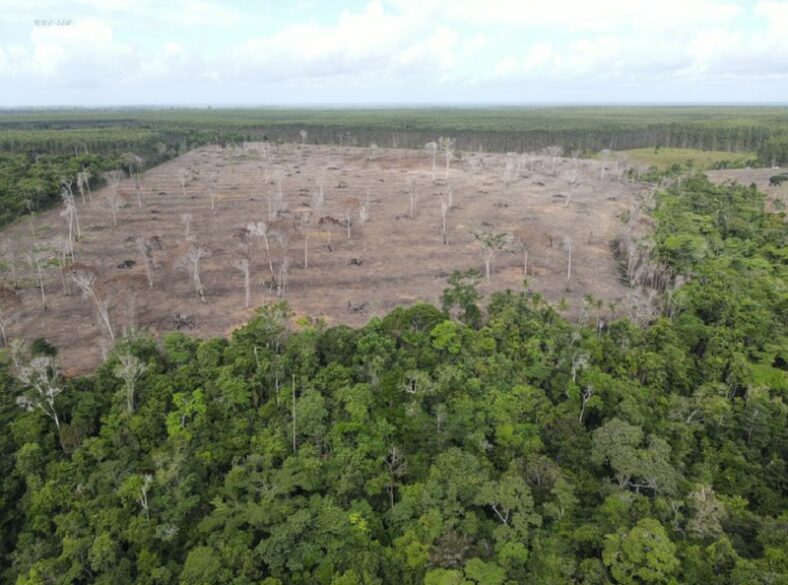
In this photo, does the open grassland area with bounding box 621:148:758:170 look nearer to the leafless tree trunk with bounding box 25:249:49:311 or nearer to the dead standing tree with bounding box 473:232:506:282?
the dead standing tree with bounding box 473:232:506:282

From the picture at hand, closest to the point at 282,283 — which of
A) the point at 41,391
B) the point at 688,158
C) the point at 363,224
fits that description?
the point at 363,224

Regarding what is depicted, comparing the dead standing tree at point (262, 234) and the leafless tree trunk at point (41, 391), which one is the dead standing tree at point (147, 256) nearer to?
the dead standing tree at point (262, 234)

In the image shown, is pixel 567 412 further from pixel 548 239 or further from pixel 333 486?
pixel 548 239

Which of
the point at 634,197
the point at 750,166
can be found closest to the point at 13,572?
the point at 634,197

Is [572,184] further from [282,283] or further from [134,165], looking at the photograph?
[134,165]

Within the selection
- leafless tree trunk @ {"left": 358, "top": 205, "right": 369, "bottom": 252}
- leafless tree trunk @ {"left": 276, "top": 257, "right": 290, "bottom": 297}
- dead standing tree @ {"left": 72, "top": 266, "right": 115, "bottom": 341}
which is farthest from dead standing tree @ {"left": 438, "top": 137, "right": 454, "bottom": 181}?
dead standing tree @ {"left": 72, "top": 266, "right": 115, "bottom": 341}

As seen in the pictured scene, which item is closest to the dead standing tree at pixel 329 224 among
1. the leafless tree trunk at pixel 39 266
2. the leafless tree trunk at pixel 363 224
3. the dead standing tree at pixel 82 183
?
the leafless tree trunk at pixel 363 224

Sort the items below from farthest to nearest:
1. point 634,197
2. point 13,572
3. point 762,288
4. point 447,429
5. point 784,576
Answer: point 634,197
point 762,288
point 447,429
point 13,572
point 784,576
